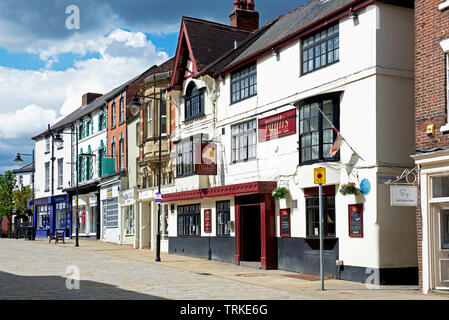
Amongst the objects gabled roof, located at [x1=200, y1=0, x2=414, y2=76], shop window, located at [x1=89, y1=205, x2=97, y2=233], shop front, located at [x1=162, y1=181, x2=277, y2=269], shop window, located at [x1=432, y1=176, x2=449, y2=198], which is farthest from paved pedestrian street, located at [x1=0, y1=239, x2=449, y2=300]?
shop window, located at [x1=89, y1=205, x2=97, y2=233]

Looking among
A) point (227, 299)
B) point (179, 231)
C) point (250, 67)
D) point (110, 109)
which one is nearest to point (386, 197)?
point (227, 299)

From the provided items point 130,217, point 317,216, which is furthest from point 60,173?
point 317,216

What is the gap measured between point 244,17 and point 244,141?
1174 centimetres

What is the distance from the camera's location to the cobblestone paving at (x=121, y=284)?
1387 centimetres

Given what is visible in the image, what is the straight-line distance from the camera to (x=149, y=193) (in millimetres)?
33594

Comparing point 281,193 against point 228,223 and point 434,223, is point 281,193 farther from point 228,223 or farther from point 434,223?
point 434,223

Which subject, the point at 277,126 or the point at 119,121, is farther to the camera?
the point at 119,121

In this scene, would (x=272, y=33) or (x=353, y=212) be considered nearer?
(x=353, y=212)

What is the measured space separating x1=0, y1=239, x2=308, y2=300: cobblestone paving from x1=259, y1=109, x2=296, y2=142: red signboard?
5829mm

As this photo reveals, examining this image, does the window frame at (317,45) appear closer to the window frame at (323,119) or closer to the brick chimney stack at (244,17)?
the window frame at (323,119)

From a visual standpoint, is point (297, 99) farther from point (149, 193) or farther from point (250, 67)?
point (149, 193)

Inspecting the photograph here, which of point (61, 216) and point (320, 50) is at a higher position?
point (320, 50)

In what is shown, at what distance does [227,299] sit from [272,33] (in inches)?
601

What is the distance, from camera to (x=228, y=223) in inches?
991
